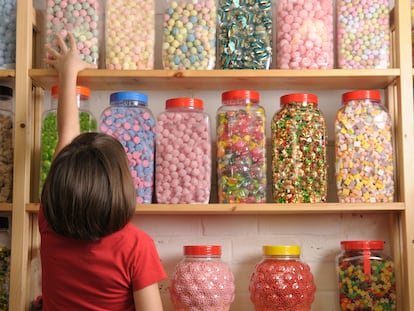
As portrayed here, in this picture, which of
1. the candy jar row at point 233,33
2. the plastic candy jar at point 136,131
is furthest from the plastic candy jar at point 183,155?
the candy jar row at point 233,33

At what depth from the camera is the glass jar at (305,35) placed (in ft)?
5.95

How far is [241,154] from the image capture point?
5.85 feet

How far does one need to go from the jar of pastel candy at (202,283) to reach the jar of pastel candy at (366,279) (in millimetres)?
293

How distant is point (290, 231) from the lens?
195 centimetres

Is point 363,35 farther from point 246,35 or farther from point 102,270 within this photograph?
point 102,270

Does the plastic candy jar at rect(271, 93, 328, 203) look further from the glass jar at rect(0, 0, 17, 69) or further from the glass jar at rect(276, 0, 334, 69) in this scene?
the glass jar at rect(0, 0, 17, 69)

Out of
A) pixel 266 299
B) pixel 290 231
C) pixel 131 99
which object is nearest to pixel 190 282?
pixel 266 299

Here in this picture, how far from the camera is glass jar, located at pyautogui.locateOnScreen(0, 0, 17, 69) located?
1854 millimetres

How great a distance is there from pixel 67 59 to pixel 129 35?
7.0 inches

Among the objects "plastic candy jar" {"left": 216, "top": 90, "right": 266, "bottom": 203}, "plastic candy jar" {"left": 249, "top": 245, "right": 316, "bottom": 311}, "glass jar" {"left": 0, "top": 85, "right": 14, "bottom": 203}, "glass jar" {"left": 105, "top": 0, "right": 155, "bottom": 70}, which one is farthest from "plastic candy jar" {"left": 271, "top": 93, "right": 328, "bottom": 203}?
"glass jar" {"left": 0, "top": 85, "right": 14, "bottom": 203}

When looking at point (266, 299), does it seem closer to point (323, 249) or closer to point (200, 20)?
point (323, 249)

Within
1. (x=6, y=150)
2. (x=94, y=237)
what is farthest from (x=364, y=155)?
(x=6, y=150)

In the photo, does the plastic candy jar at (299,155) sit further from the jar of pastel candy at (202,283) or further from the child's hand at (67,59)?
the child's hand at (67,59)

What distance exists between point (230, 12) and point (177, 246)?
0.67 meters
